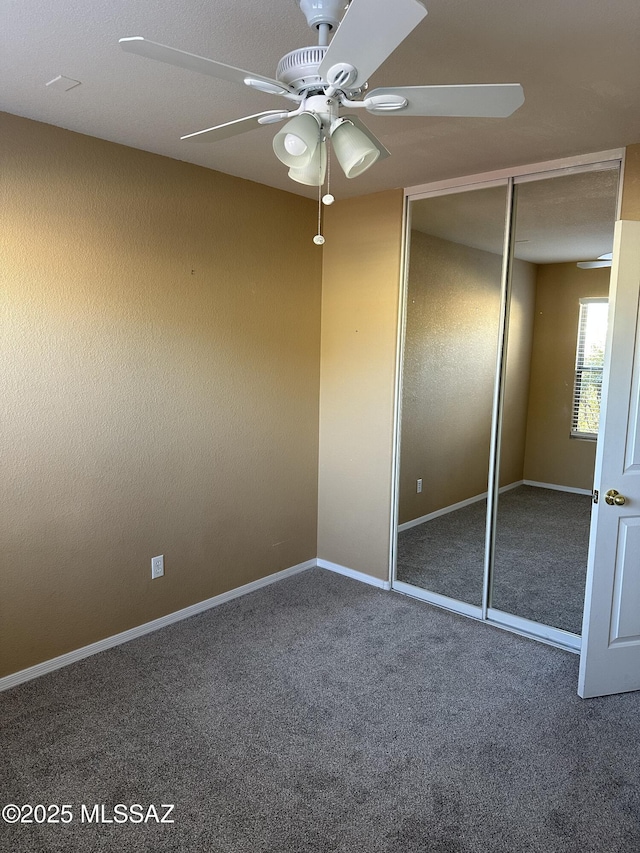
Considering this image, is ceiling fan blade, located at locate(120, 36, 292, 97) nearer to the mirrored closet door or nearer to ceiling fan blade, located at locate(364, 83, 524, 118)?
ceiling fan blade, located at locate(364, 83, 524, 118)

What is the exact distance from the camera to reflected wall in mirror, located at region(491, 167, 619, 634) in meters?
3.05

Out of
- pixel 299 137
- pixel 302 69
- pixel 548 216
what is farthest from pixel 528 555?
pixel 302 69

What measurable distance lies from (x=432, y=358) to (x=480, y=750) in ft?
7.19

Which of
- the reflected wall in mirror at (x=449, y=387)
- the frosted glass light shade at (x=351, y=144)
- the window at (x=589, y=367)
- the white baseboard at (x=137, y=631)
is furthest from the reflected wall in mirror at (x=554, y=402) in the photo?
the frosted glass light shade at (x=351, y=144)

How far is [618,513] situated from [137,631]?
8.31 feet

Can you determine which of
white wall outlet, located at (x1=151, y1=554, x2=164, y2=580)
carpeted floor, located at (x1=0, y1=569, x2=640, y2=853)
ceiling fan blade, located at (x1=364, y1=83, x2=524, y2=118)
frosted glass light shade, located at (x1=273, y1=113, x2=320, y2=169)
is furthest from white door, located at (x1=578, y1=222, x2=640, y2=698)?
white wall outlet, located at (x1=151, y1=554, x2=164, y2=580)

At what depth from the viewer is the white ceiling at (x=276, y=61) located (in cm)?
170

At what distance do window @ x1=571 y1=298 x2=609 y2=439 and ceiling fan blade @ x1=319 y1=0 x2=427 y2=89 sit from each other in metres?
2.19

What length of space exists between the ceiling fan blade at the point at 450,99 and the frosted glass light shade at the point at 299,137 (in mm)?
145

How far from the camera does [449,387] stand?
3619 millimetres

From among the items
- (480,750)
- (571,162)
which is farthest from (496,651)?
(571,162)

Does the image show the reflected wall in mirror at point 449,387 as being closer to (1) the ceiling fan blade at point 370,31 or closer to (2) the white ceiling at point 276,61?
(2) the white ceiling at point 276,61

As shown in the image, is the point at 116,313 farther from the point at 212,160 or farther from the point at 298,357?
the point at 298,357

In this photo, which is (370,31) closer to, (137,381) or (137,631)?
(137,381)
